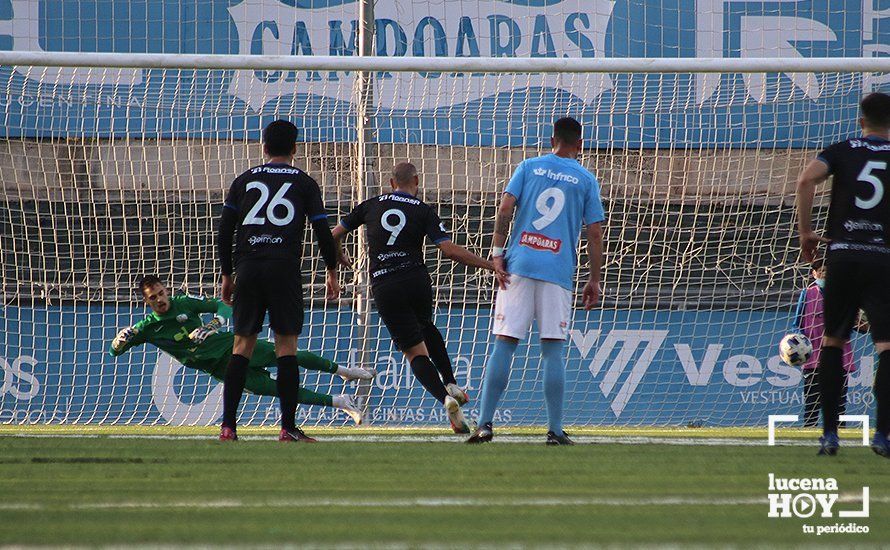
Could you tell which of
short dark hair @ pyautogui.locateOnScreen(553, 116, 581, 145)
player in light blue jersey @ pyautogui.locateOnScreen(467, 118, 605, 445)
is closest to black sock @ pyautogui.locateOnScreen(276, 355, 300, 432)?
player in light blue jersey @ pyautogui.locateOnScreen(467, 118, 605, 445)

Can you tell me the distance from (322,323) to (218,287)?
100cm

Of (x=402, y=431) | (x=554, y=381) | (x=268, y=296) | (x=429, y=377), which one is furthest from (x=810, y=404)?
(x=268, y=296)

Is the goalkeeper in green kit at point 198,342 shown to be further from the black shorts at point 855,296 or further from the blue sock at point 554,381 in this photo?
the black shorts at point 855,296

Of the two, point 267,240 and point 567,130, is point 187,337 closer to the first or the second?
point 267,240

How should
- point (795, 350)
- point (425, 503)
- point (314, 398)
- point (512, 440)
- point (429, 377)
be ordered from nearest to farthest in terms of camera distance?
1. point (425, 503)
2. point (512, 440)
3. point (429, 377)
4. point (795, 350)
5. point (314, 398)

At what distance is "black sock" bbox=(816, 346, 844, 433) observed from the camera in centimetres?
539

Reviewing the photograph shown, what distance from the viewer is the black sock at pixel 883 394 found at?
5.29 meters

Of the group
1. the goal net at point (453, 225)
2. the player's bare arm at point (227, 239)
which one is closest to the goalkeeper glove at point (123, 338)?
the goal net at point (453, 225)

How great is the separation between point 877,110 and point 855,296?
83cm

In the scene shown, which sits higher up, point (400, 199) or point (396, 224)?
point (400, 199)

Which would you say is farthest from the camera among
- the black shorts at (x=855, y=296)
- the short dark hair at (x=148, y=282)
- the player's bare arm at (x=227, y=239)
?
the short dark hair at (x=148, y=282)

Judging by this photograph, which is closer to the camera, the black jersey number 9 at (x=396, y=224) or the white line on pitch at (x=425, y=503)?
the white line on pitch at (x=425, y=503)

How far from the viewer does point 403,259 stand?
24.2ft

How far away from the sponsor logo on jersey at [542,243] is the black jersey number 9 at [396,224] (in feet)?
4.18
